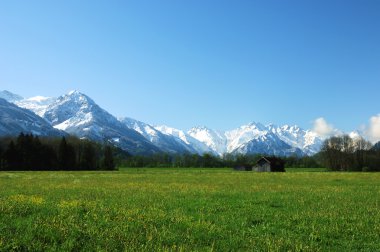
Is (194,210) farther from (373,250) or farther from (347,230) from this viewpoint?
(373,250)

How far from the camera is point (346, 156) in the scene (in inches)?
6777

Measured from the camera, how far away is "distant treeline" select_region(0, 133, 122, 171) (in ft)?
457

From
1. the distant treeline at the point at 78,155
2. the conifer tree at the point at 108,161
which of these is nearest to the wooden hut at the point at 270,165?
the distant treeline at the point at 78,155

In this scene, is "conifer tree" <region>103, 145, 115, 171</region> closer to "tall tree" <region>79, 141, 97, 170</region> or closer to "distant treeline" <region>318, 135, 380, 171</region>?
"tall tree" <region>79, 141, 97, 170</region>

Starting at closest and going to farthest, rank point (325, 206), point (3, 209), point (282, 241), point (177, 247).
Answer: point (177, 247), point (282, 241), point (3, 209), point (325, 206)

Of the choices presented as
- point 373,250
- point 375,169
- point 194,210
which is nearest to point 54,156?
point 375,169

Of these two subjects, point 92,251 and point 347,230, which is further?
point 347,230

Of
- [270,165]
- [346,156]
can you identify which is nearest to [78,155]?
[270,165]

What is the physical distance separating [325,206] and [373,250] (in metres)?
11.2

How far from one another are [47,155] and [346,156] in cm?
12569

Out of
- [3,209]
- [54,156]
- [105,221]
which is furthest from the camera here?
[54,156]

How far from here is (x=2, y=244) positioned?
10008mm

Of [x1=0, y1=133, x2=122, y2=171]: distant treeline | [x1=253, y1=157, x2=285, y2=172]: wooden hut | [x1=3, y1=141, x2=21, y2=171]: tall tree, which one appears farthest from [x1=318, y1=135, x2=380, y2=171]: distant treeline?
[x1=3, y1=141, x2=21, y2=171]: tall tree

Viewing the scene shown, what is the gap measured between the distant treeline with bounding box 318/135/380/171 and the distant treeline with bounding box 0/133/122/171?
9677cm
